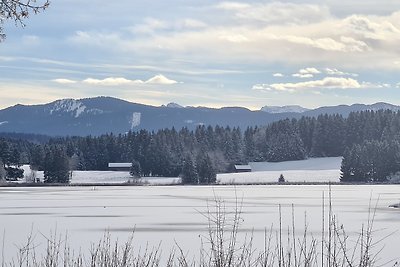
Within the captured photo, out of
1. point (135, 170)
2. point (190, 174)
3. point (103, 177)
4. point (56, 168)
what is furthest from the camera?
point (103, 177)

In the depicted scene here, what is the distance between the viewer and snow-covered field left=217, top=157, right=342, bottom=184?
117m

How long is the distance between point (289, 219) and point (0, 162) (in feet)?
253

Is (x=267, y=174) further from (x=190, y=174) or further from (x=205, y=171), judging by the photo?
(x=190, y=174)

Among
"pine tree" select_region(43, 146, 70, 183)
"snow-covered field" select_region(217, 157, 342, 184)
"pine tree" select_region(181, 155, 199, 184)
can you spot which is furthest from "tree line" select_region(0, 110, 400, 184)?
"pine tree" select_region(43, 146, 70, 183)

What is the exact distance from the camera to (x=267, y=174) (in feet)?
412

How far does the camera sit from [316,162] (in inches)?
5477

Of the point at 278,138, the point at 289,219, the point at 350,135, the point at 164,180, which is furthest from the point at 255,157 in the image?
the point at 289,219

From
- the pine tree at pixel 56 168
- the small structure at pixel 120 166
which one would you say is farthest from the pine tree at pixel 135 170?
the pine tree at pixel 56 168

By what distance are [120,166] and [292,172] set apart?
3314 cm

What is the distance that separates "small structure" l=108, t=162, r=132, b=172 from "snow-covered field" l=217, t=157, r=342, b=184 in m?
19.3

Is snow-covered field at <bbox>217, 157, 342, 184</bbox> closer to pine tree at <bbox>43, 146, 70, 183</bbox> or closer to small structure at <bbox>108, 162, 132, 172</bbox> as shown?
small structure at <bbox>108, 162, 132, 172</bbox>

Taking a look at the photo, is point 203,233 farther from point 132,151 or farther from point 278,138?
point 278,138

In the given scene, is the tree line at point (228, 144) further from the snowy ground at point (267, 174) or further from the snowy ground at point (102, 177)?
the snowy ground at point (267, 174)

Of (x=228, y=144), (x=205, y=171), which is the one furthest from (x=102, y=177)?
(x=228, y=144)
